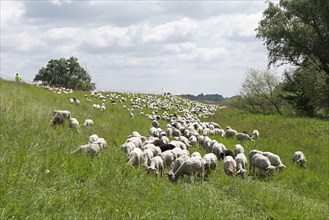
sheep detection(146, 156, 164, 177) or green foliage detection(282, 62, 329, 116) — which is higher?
green foliage detection(282, 62, 329, 116)

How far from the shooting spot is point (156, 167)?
902 centimetres

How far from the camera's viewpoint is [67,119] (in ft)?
46.5

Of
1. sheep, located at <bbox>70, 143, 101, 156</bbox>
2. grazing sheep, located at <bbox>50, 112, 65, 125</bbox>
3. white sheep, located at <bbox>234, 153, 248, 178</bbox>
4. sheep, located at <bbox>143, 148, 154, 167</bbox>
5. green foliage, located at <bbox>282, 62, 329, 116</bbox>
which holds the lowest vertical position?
white sheep, located at <bbox>234, 153, 248, 178</bbox>

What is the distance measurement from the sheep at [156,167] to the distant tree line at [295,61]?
75.0 ft

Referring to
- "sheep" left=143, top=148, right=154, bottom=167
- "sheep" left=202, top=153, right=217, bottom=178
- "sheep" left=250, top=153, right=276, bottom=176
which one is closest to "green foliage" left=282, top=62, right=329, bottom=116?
"sheep" left=250, top=153, right=276, bottom=176

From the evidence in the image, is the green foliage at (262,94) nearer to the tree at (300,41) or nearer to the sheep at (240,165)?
the tree at (300,41)

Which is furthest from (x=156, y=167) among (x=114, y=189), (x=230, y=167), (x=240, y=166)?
(x=240, y=166)

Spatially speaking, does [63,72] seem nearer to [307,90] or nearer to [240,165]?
[307,90]

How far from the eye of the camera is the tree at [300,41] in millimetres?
30500

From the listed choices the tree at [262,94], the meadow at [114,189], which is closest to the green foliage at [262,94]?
the tree at [262,94]

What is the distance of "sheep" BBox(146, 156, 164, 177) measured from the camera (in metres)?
8.58

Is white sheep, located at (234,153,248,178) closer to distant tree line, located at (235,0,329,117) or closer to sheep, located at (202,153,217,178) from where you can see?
sheep, located at (202,153,217,178)

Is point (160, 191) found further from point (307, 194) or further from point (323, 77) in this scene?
point (323, 77)

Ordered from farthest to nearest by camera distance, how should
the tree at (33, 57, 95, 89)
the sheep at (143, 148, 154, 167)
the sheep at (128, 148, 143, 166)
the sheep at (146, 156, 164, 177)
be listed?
the tree at (33, 57, 95, 89), the sheep at (143, 148, 154, 167), the sheep at (128, 148, 143, 166), the sheep at (146, 156, 164, 177)
